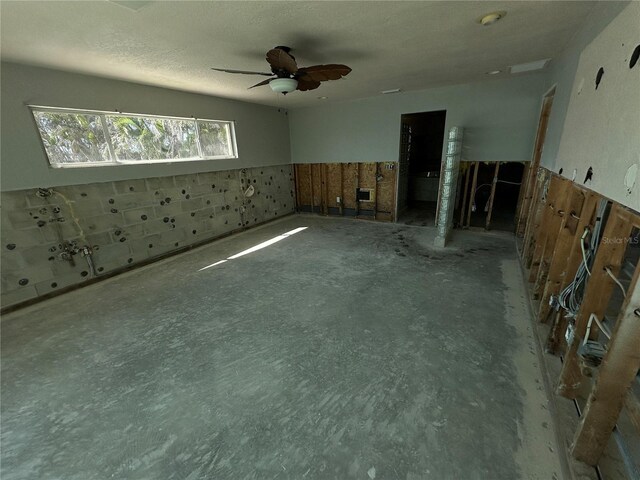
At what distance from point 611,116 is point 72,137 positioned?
511cm

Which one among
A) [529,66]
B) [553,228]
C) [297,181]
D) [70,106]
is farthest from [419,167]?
[70,106]

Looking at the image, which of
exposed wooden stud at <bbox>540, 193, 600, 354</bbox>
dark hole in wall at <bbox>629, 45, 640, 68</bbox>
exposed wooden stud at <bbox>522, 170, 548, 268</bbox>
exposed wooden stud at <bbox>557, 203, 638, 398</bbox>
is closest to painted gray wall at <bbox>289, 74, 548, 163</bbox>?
Answer: exposed wooden stud at <bbox>522, 170, 548, 268</bbox>

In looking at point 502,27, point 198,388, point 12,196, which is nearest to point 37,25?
point 12,196

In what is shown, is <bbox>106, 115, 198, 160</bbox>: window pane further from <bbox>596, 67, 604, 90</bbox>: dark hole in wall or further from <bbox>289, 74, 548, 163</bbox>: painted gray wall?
<bbox>596, 67, 604, 90</bbox>: dark hole in wall

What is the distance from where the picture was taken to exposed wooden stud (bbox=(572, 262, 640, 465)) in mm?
1028

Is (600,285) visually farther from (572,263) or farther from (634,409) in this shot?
(634,409)

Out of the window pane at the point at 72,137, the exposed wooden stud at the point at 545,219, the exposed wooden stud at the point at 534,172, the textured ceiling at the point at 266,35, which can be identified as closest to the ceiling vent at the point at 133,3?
the textured ceiling at the point at 266,35

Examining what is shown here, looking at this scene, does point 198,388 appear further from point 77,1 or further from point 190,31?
point 190,31

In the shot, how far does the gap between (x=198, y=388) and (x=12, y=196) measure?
3.12 meters

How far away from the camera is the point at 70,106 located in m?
3.18

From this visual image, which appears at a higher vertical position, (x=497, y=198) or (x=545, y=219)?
(x=545, y=219)

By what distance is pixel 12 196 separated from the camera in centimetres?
289

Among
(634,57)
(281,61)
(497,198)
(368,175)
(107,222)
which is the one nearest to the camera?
(634,57)

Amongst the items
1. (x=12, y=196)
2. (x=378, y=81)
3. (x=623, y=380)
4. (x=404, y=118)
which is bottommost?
(x=623, y=380)
